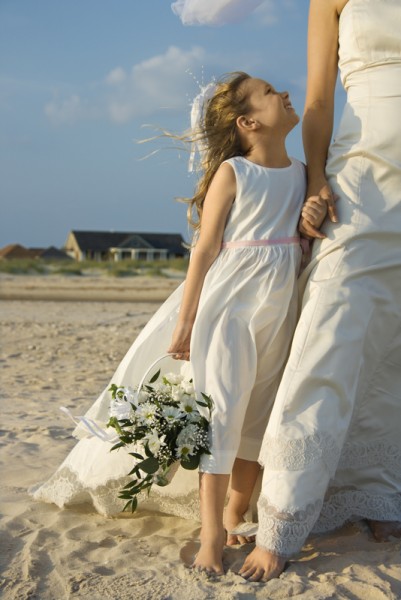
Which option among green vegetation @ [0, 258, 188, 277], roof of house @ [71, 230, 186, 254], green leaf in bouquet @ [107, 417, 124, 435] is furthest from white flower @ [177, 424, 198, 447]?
roof of house @ [71, 230, 186, 254]

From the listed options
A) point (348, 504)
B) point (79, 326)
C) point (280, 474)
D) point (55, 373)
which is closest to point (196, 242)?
point (280, 474)

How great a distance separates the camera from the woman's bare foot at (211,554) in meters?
3.11

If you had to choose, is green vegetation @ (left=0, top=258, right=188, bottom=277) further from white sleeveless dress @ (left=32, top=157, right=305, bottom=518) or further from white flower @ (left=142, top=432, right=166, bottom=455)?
white flower @ (left=142, top=432, right=166, bottom=455)

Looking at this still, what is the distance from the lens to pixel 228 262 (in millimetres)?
3387

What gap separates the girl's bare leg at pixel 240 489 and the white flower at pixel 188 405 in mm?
406

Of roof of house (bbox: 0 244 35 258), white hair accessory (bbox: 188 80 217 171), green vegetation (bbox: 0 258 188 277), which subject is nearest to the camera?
white hair accessory (bbox: 188 80 217 171)

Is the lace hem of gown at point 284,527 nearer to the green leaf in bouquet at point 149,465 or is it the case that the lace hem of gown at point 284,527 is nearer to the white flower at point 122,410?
the green leaf in bouquet at point 149,465

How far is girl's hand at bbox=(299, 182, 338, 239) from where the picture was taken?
10.9 ft

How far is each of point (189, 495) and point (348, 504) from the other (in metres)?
0.72

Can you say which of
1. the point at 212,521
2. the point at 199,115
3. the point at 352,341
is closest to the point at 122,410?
the point at 212,521

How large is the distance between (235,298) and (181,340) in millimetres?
289

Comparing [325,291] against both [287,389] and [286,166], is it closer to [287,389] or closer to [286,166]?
[287,389]

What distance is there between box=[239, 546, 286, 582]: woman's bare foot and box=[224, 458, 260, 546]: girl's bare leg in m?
0.45

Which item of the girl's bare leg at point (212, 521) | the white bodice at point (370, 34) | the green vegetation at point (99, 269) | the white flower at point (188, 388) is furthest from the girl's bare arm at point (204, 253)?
the green vegetation at point (99, 269)
